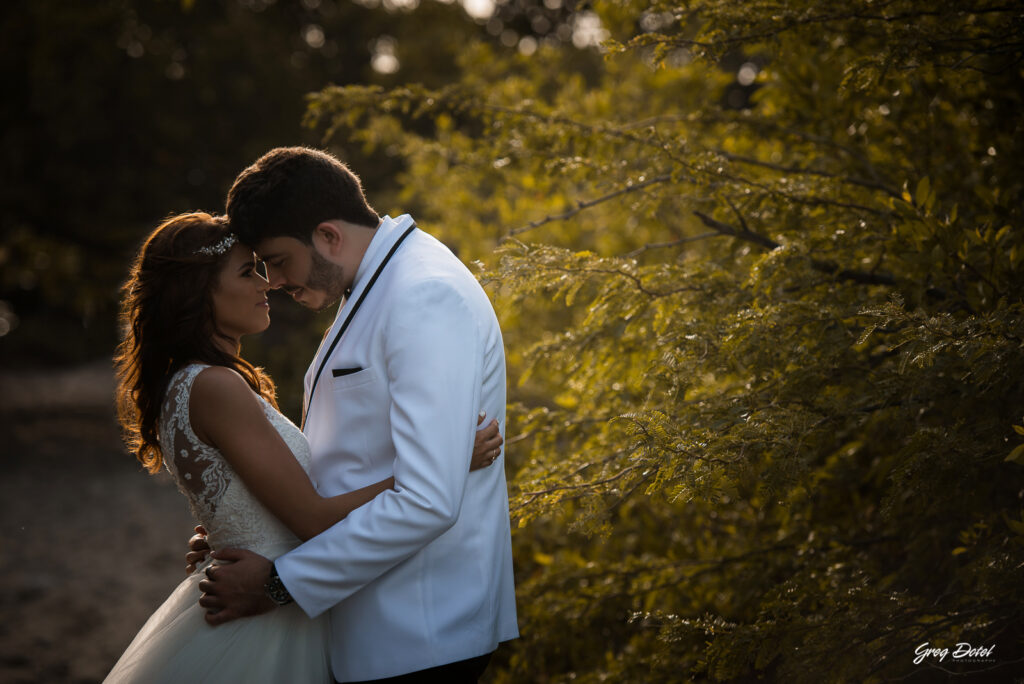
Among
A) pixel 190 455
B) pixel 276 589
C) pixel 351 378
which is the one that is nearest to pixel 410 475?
pixel 351 378

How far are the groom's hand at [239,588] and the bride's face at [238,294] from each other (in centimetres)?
76

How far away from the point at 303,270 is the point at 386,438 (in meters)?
0.61

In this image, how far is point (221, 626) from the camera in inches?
91.8

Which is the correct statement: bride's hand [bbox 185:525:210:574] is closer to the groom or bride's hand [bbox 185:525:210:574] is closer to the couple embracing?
the couple embracing

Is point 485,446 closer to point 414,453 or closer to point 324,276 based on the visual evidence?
point 414,453

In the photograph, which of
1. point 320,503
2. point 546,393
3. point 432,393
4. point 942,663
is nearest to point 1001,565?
point 942,663

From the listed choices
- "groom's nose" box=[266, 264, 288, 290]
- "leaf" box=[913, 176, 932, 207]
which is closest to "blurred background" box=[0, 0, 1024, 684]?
"leaf" box=[913, 176, 932, 207]

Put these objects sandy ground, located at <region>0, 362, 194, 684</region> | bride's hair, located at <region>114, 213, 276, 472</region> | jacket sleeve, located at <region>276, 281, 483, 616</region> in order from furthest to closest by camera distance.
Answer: sandy ground, located at <region>0, 362, 194, 684</region> → bride's hair, located at <region>114, 213, 276, 472</region> → jacket sleeve, located at <region>276, 281, 483, 616</region>

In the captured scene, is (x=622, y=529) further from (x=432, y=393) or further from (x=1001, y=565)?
(x=432, y=393)

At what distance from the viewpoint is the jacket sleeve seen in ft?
6.36

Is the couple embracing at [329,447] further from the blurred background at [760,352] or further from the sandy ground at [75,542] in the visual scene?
the sandy ground at [75,542]

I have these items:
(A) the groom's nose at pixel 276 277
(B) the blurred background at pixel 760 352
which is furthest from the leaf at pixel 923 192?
(A) the groom's nose at pixel 276 277

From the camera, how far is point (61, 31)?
1002 cm

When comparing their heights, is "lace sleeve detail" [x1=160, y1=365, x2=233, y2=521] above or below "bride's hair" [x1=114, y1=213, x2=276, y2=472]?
below
